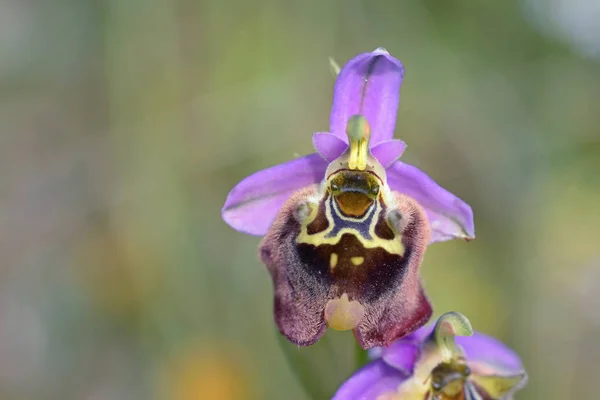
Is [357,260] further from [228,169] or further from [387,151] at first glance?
[228,169]

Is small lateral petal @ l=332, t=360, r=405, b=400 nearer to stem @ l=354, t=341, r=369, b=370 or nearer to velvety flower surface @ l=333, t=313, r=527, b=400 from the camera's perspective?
velvety flower surface @ l=333, t=313, r=527, b=400

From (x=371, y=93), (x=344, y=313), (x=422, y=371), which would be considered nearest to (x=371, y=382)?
(x=422, y=371)

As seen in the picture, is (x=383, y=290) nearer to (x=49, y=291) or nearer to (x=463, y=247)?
(x=463, y=247)

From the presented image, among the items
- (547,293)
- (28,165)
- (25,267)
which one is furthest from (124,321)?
(547,293)

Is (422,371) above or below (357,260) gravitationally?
below

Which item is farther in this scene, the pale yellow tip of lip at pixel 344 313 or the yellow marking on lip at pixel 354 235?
the yellow marking on lip at pixel 354 235

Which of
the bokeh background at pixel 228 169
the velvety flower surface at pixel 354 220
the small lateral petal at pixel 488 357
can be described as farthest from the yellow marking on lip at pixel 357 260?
the bokeh background at pixel 228 169

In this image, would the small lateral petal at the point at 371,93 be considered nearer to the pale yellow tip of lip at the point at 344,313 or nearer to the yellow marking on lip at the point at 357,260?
the yellow marking on lip at the point at 357,260
